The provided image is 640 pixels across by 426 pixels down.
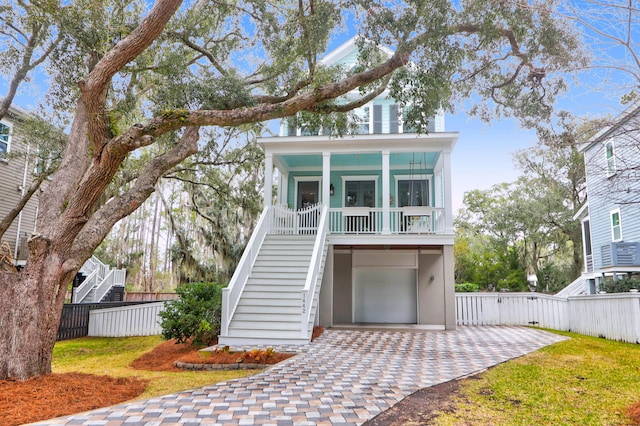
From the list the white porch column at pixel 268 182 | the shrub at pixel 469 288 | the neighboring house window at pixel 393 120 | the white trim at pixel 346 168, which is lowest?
the shrub at pixel 469 288

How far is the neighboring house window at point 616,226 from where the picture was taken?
16.4 meters

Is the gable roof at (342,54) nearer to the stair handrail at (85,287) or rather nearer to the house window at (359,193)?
the house window at (359,193)

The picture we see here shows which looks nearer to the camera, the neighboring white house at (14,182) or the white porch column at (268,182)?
the white porch column at (268,182)

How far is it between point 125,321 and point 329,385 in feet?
29.7

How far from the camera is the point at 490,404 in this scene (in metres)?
4.73

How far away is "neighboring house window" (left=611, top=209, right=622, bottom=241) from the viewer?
1644 centimetres

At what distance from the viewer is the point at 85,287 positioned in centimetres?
1641

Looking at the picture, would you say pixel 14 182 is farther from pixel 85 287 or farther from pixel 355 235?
pixel 355 235

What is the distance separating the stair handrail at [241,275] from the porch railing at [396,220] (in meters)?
2.06

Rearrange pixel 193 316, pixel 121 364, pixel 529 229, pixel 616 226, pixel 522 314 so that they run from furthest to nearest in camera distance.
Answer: pixel 529 229 < pixel 616 226 < pixel 522 314 < pixel 193 316 < pixel 121 364

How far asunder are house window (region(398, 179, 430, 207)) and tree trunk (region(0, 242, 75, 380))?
453 inches

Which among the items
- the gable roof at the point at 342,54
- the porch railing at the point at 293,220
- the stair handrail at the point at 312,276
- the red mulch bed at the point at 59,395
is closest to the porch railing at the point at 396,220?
the porch railing at the point at 293,220

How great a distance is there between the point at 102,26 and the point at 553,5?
8.28 m

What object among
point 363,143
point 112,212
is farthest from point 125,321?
point 363,143
